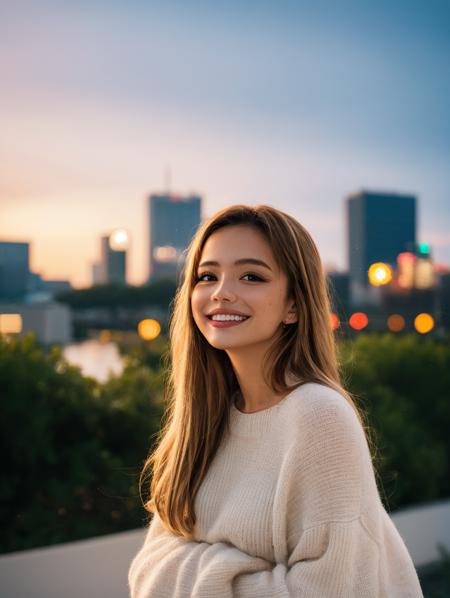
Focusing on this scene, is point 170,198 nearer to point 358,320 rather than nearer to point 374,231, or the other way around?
point 374,231

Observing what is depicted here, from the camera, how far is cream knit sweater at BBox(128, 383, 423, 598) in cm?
112

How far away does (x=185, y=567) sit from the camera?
1.27 metres

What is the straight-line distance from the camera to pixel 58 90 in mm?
3857

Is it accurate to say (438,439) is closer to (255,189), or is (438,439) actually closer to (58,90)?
(255,189)

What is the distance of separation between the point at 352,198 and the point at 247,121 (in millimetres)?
1048

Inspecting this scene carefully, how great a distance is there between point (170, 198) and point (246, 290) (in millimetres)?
2904

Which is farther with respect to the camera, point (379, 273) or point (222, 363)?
point (379, 273)

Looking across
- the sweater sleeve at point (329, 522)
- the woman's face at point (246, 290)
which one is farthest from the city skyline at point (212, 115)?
the sweater sleeve at point (329, 522)

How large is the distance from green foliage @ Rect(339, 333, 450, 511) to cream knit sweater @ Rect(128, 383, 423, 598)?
10.8 ft

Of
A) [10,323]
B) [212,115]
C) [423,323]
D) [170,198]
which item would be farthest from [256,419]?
[423,323]

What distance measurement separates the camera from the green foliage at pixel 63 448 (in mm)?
3221

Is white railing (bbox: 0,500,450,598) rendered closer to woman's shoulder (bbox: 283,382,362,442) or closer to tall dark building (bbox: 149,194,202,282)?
tall dark building (bbox: 149,194,202,282)

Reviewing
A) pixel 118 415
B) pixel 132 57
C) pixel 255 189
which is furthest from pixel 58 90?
pixel 118 415

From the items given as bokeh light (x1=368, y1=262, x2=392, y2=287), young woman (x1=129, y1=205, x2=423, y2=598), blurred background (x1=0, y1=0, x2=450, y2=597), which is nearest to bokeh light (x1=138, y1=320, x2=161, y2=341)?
blurred background (x1=0, y1=0, x2=450, y2=597)
